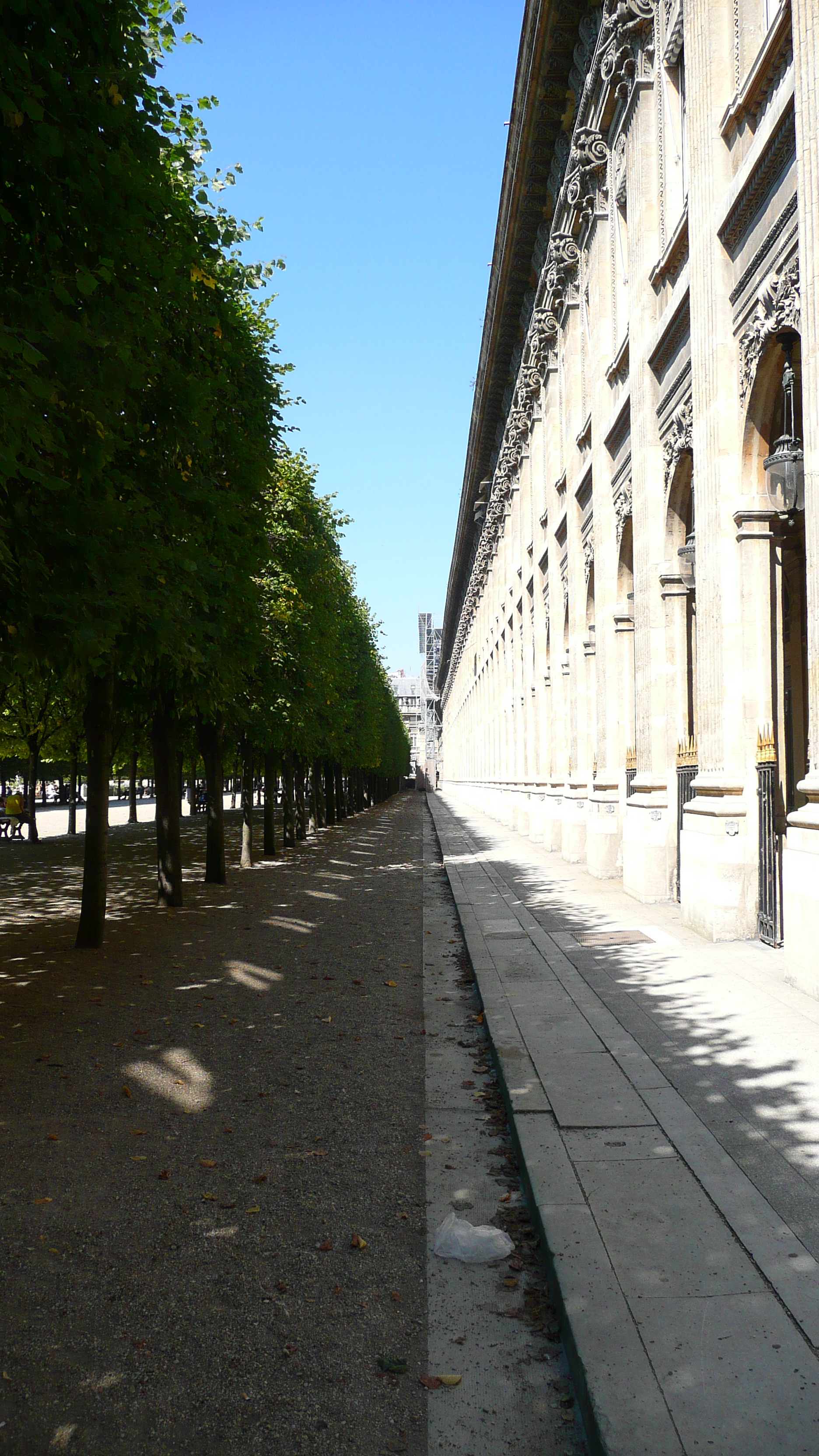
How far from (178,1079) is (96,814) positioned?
5753 millimetres

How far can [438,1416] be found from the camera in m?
3.13

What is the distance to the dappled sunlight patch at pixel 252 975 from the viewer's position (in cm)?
973

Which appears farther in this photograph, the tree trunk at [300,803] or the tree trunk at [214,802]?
the tree trunk at [300,803]

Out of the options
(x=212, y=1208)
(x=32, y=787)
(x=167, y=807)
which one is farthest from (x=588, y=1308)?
(x=32, y=787)

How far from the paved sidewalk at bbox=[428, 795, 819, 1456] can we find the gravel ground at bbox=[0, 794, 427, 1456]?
63 centimetres

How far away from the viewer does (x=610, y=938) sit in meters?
11.3

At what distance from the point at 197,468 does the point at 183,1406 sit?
29.7 ft

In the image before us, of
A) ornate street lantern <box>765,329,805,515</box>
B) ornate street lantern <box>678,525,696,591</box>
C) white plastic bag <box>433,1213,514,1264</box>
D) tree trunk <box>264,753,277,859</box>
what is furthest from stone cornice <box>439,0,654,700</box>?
white plastic bag <box>433,1213,514,1264</box>

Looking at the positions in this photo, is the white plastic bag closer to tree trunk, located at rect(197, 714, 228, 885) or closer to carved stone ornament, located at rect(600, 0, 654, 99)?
tree trunk, located at rect(197, 714, 228, 885)

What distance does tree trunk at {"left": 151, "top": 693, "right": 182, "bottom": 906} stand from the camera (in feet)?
49.6

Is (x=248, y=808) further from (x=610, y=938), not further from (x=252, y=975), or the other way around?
(x=610, y=938)

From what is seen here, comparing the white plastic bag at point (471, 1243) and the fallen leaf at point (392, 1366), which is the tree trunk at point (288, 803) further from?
the fallen leaf at point (392, 1366)

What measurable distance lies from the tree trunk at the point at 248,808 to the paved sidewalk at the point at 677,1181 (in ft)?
40.0

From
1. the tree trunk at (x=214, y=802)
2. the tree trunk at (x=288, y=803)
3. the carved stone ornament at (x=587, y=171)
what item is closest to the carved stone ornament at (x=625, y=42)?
the carved stone ornament at (x=587, y=171)
